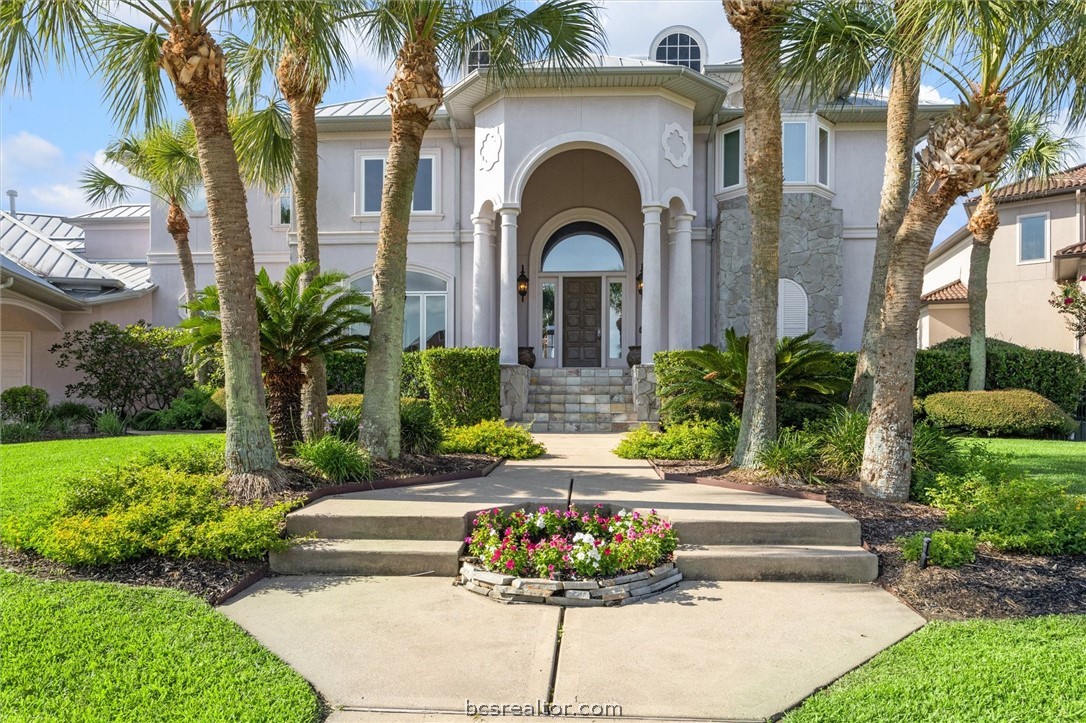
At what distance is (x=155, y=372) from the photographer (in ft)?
49.5

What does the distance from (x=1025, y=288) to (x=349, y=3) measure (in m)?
19.8

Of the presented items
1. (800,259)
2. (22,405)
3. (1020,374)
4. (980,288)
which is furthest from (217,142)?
(1020,374)

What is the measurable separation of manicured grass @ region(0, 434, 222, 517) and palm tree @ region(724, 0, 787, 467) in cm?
658

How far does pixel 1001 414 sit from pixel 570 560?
10801 millimetres

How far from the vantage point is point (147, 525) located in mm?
5027

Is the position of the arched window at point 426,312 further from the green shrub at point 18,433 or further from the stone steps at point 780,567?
the stone steps at point 780,567

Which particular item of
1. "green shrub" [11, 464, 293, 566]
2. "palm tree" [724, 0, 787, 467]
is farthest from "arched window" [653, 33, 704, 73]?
"green shrub" [11, 464, 293, 566]

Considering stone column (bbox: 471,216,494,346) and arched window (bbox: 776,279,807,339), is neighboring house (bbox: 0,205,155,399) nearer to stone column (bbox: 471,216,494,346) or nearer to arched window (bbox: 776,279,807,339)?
stone column (bbox: 471,216,494,346)

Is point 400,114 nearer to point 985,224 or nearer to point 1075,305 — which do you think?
point 985,224

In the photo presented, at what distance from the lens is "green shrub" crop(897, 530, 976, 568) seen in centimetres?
489

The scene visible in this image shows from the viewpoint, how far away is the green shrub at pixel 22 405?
13281 mm

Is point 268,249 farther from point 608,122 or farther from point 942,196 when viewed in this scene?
point 942,196

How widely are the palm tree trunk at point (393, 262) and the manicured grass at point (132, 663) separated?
3354 mm

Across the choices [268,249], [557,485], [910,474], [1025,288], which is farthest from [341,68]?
[1025,288]
